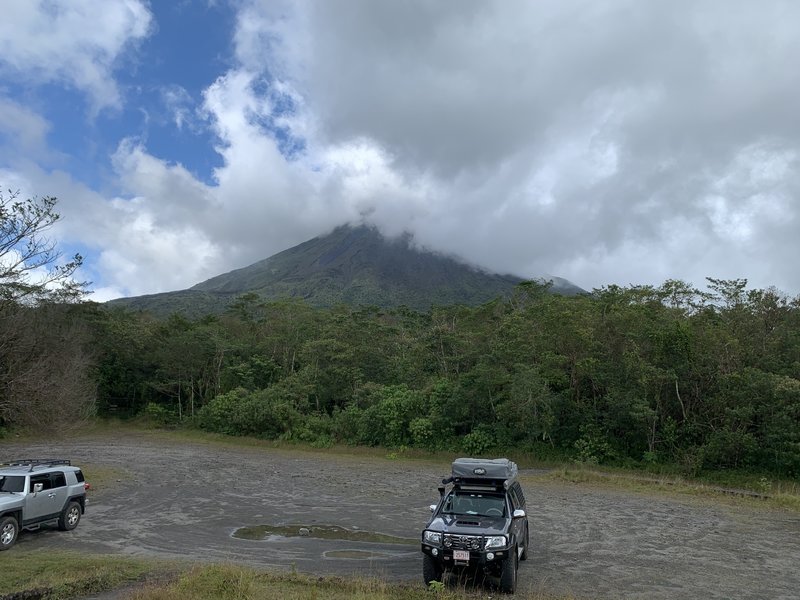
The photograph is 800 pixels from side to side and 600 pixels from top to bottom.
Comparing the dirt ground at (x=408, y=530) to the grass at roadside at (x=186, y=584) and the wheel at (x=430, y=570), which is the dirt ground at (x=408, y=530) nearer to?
the wheel at (x=430, y=570)

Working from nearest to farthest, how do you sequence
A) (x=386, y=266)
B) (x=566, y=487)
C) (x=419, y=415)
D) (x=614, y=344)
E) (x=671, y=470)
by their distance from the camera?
(x=566, y=487)
(x=671, y=470)
(x=614, y=344)
(x=419, y=415)
(x=386, y=266)

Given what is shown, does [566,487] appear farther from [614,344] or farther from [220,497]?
[220,497]

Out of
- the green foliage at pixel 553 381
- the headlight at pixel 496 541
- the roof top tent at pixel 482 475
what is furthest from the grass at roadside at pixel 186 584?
the green foliage at pixel 553 381

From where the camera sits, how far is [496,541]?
8.55 metres

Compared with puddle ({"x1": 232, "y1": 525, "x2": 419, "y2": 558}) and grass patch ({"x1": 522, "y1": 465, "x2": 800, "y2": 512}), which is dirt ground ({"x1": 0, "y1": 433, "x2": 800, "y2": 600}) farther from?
grass patch ({"x1": 522, "y1": 465, "x2": 800, "y2": 512})

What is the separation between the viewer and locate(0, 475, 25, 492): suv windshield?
1188cm

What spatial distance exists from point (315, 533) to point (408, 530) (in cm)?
239

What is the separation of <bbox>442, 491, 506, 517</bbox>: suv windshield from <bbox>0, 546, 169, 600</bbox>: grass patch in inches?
210

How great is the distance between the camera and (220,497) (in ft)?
60.7

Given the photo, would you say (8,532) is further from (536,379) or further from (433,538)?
(536,379)

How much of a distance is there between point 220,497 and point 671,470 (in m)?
19.3

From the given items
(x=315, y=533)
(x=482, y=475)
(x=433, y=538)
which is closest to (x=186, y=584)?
(x=433, y=538)

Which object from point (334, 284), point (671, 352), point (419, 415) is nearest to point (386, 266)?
point (334, 284)

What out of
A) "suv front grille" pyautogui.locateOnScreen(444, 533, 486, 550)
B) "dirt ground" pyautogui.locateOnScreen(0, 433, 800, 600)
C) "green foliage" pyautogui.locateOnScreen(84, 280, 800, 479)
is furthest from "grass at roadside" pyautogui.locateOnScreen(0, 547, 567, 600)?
"green foliage" pyautogui.locateOnScreen(84, 280, 800, 479)
